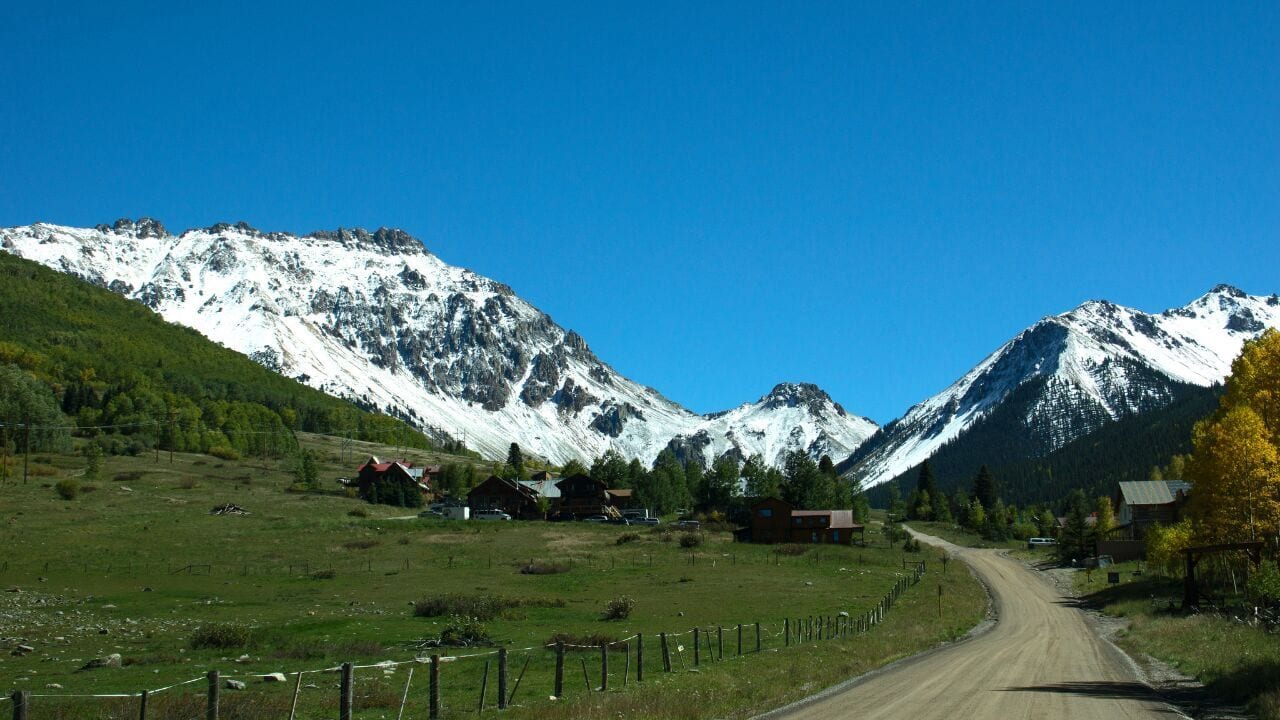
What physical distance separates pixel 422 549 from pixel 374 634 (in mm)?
47343

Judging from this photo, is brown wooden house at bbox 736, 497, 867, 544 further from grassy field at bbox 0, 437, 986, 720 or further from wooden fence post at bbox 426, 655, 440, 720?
wooden fence post at bbox 426, 655, 440, 720

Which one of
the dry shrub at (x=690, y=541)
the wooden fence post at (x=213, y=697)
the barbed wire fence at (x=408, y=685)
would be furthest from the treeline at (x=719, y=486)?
the wooden fence post at (x=213, y=697)

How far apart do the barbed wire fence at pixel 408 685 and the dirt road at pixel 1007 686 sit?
18.0ft

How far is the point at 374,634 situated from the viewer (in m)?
46.9

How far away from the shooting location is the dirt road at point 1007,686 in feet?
88.0

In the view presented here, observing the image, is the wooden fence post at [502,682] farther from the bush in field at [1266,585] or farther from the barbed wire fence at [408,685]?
the bush in field at [1266,585]

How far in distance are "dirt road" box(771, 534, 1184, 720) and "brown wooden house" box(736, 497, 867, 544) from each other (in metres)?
76.3

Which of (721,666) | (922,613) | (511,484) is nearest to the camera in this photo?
(721,666)

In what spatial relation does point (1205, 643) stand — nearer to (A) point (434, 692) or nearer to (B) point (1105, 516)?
(A) point (434, 692)

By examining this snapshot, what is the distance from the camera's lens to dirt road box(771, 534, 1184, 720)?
2681 centimetres

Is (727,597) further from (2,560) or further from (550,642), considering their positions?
(2,560)

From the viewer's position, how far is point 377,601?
201ft

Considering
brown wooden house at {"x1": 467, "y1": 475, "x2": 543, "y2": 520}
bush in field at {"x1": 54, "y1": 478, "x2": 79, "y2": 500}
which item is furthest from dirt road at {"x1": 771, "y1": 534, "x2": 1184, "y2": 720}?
brown wooden house at {"x1": 467, "y1": 475, "x2": 543, "y2": 520}

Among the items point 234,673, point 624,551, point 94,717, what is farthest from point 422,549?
point 94,717
